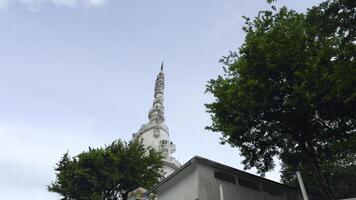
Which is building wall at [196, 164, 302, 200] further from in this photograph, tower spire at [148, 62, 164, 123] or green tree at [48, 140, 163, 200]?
tower spire at [148, 62, 164, 123]

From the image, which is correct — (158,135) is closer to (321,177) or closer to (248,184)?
(248,184)

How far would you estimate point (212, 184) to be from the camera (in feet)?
60.2

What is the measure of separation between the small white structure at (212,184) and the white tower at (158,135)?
31.0m

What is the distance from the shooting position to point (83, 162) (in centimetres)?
3092

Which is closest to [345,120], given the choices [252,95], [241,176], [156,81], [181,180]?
[252,95]

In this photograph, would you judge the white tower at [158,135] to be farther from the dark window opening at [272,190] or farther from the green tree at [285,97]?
the green tree at [285,97]

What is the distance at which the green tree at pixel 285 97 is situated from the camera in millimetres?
16078

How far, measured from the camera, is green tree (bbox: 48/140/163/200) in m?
29.7

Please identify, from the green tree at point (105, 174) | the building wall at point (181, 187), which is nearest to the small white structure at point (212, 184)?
the building wall at point (181, 187)

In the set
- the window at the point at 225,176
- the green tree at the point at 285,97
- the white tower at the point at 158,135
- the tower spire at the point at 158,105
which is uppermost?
the tower spire at the point at 158,105

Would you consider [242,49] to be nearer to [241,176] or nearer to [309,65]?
[309,65]

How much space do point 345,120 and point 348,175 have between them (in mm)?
14144

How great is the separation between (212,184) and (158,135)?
39445 mm

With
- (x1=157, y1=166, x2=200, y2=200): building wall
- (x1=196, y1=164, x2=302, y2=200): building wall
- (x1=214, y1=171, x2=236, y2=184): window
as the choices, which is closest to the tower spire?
(x1=157, y1=166, x2=200, y2=200): building wall
